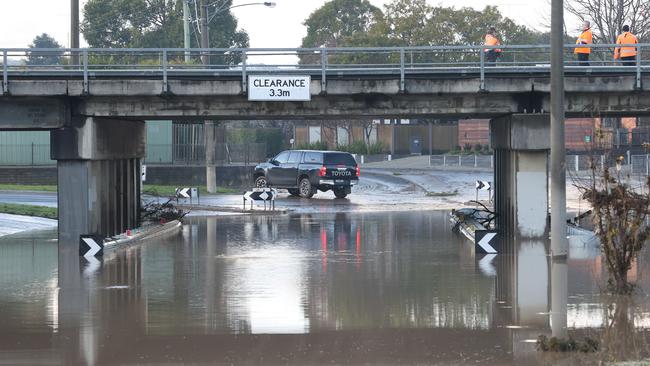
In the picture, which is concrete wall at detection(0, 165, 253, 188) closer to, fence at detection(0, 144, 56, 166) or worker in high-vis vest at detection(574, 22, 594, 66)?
fence at detection(0, 144, 56, 166)

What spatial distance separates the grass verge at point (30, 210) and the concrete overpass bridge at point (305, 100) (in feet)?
29.1

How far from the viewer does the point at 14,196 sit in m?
46.0

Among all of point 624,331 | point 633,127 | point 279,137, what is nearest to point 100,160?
point 624,331

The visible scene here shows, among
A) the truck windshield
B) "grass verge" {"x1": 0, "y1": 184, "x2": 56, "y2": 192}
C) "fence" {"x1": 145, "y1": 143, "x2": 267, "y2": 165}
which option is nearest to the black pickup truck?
the truck windshield

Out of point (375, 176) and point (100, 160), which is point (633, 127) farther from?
point (100, 160)

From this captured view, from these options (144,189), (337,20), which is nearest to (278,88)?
(144,189)

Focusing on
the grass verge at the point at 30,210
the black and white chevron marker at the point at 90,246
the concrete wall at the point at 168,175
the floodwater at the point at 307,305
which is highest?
the concrete wall at the point at 168,175

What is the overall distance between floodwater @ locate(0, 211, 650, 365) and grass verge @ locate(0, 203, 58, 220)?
30.5 ft

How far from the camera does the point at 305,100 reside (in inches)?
1110

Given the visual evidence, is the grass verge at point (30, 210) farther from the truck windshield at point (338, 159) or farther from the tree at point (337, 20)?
the tree at point (337, 20)

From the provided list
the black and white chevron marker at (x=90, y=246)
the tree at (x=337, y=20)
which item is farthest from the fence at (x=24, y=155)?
the tree at (x=337, y=20)

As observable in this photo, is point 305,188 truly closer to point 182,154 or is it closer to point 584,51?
point 182,154

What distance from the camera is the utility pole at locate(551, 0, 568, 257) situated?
72.1 feet

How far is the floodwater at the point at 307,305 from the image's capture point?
12992 millimetres
